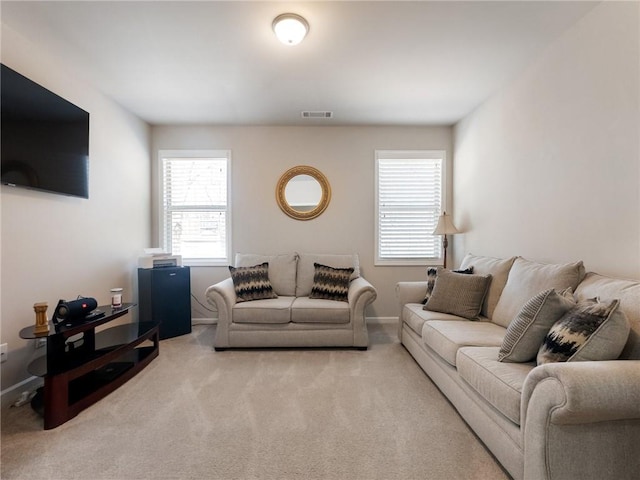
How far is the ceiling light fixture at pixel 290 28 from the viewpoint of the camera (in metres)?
2.00

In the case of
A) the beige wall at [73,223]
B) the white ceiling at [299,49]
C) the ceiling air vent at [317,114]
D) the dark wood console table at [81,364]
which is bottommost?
the dark wood console table at [81,364]

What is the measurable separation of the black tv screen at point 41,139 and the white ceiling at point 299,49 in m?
0.43

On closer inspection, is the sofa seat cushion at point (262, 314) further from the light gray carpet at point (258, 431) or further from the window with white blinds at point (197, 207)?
the window with white blinds at point (197, 207)

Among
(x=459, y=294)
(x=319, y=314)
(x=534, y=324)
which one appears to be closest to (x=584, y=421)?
(x=534, y=324)

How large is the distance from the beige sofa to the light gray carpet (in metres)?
0.23

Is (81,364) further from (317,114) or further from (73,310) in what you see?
(317,114)

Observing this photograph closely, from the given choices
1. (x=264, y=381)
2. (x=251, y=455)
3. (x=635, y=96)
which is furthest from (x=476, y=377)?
(x=635, y=96)

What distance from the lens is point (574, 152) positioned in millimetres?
2162

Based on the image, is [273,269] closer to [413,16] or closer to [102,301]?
[102,301]

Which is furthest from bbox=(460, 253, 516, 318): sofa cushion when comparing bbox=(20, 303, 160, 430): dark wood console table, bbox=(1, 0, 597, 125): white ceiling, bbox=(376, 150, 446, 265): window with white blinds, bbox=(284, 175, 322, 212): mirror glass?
bbox=(20, 303, 160, 430): dark wood console table

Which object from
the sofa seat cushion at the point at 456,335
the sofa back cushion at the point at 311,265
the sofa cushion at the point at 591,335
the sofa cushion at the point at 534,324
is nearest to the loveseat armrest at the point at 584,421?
the sofa cushion at the point at 591,335

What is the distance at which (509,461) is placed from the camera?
1396mm

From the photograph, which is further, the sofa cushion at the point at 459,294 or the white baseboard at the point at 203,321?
the white baseboard at the point at 203,321

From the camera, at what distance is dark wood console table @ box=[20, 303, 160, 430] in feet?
6.15
